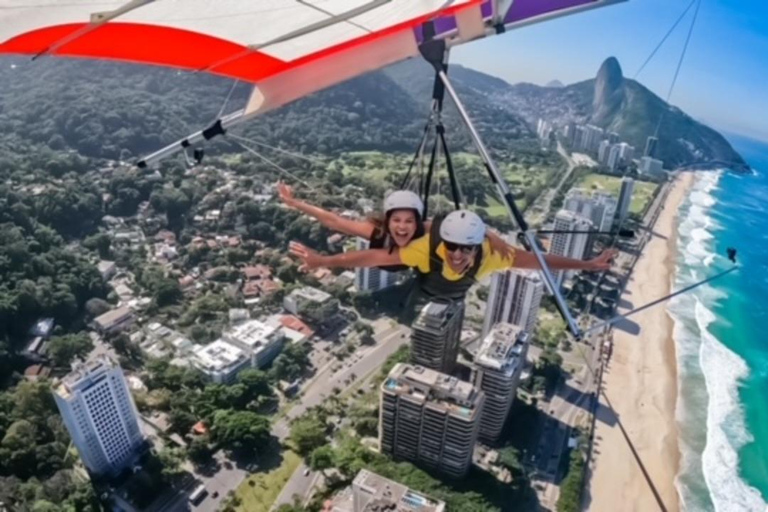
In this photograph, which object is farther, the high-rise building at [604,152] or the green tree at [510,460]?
the high-rise building at [604,152]

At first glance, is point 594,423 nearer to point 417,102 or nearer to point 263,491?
point 263,491

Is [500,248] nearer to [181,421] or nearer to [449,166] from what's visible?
[449,166]

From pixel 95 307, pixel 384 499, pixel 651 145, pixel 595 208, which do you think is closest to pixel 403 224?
pixel 384 499

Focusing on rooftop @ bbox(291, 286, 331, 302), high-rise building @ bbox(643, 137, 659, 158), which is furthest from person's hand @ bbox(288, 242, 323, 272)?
rooftop @ bbox(291, 286, 331, 302)

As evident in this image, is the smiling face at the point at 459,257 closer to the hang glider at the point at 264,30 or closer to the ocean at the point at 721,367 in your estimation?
the hang glider at the point at 264,30

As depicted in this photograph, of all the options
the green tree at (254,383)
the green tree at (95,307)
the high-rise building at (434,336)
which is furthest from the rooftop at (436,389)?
the green tree at (95,307)
